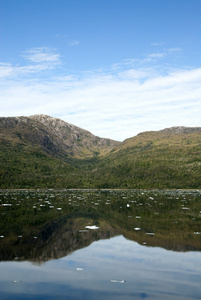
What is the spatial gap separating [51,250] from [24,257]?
304 centimetres

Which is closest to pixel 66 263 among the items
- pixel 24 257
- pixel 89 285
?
pixel 24 257

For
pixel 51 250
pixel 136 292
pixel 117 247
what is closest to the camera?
pixel 136 292

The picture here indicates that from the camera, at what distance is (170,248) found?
28344 mm

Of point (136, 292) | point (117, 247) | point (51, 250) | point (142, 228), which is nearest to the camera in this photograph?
point (136, 292)

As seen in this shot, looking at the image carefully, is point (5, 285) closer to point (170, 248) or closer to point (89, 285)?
point (89, 285)

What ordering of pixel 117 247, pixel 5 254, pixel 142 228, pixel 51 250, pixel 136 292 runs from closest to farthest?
pixel 136 292, pixel 5 254, pixel 51 250, pixel 117 247, pixel 142 228

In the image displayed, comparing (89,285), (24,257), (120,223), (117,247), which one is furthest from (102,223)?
(89,285)

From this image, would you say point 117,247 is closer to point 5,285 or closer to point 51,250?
point 51,250

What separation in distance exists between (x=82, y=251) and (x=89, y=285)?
27.9 feet

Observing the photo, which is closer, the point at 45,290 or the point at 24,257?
the point at 45,290

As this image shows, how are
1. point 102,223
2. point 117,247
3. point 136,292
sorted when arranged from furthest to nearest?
1. point 102,223
2. point 117,247
3. point 136,292

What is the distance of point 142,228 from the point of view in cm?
3847

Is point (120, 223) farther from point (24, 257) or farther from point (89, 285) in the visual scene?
point (89, 285)

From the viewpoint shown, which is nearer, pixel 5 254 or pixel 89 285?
pixel 89 285
